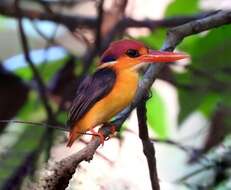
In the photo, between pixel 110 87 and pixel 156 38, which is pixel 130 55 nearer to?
pixel 110 87

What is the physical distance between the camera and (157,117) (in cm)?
216

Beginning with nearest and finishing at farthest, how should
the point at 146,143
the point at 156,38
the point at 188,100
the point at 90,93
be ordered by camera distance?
the point at 146,143 → the point at 90,93 → the point at 188,100 → the point at 156,38

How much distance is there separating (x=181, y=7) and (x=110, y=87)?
1.00 m

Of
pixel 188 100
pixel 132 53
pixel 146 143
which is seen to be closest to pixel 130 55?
pixel 132 53

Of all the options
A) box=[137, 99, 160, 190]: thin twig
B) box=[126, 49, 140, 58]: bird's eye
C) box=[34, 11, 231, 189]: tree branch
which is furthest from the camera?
box=[126, 49, 140, 58]: bird's eye

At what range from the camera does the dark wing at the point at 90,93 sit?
1268mm

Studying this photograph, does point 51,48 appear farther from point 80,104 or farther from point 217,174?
point 80,104

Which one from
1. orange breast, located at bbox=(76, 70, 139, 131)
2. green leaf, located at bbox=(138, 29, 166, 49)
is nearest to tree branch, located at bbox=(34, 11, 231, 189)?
orange breast, located at bbox=(76, 70, 139, 131)

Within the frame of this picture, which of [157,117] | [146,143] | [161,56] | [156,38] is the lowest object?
[157,117]

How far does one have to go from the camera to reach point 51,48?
91.9 inches

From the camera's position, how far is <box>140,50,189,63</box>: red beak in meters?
1.22

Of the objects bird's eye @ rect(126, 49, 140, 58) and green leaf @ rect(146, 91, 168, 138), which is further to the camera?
green leaf @ rect(146, 91, 168, 138)

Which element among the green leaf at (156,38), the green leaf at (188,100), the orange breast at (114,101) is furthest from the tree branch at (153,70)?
the green leaf at (156,38)

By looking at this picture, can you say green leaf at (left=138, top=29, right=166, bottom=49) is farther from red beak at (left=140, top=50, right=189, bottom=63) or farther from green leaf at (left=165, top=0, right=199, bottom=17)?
red beak at (left=140, top=50, right=189, bottom=63)
